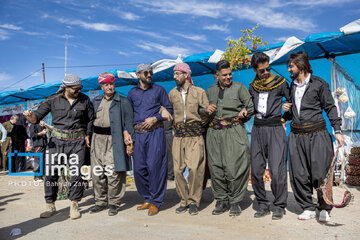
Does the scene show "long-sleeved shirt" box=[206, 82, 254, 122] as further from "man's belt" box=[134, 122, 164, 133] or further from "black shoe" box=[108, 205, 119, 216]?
"black shoe" box=[108, 205, 119, 216]

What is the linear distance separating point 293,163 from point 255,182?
538 millimetres

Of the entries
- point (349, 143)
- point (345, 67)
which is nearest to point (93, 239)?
point (349, 143)

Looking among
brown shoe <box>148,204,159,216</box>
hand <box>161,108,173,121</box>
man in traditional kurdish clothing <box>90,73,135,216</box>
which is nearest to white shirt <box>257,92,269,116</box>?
hand <box>161,108,173,121</box>

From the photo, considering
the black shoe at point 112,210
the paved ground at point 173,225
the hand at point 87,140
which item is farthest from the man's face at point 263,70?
the black shoe at point 112,210

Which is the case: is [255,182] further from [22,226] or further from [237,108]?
[22,226]

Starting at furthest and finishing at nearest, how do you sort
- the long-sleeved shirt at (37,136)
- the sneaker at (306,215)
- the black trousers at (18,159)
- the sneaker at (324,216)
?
the black trousers at (18,159), the long-sleeved shirt at (37,136), the sneaker at (306,215), the sneaker at (324,216)

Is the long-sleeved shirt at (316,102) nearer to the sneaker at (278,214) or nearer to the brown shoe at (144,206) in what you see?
the sneaker at (278,214)

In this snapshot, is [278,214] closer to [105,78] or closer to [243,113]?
[243,113]

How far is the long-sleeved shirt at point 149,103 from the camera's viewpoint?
13.9 ft

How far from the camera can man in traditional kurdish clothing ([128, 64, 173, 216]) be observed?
4.16 m

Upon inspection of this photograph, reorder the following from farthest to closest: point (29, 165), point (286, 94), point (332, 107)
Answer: point (29, 165) < point (286, 94) < point (332, 107)

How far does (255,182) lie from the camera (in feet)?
12.6

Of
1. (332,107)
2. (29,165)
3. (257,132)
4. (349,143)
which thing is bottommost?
(29,165)

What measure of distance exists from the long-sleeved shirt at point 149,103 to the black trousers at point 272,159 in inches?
50.9
